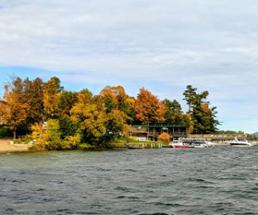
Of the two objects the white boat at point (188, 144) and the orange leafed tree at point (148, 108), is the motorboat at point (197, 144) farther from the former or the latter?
the orange leafed tree at point (148, 108)

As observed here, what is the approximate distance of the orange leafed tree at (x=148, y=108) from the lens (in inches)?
6654

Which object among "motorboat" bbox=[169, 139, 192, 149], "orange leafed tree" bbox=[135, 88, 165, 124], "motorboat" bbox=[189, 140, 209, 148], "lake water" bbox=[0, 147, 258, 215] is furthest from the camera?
"orange leafed tree" bbox=[135, 88, 165, 124]

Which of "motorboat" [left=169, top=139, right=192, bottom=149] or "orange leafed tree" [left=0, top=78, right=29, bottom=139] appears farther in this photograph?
"motorboat" [left=169, top=139, right=192, bottom=149]

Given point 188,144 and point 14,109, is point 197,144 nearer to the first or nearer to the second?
point 188,144

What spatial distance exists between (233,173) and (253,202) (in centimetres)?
2135

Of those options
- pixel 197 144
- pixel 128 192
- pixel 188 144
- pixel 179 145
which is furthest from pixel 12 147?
pixel 128 192

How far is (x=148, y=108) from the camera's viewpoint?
17000 centimetres

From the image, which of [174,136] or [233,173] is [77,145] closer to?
[174,136]

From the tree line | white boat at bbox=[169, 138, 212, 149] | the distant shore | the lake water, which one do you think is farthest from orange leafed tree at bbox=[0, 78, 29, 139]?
the lake water

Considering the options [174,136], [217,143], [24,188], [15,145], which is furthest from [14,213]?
[217,143]

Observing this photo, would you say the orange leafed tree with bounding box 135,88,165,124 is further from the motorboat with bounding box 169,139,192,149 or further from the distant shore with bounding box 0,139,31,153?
the distant shore with bounding box 0,139,31,153

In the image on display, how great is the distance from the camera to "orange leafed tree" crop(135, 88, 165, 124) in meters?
169

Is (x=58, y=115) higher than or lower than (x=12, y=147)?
higher

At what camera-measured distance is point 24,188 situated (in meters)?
40.8
